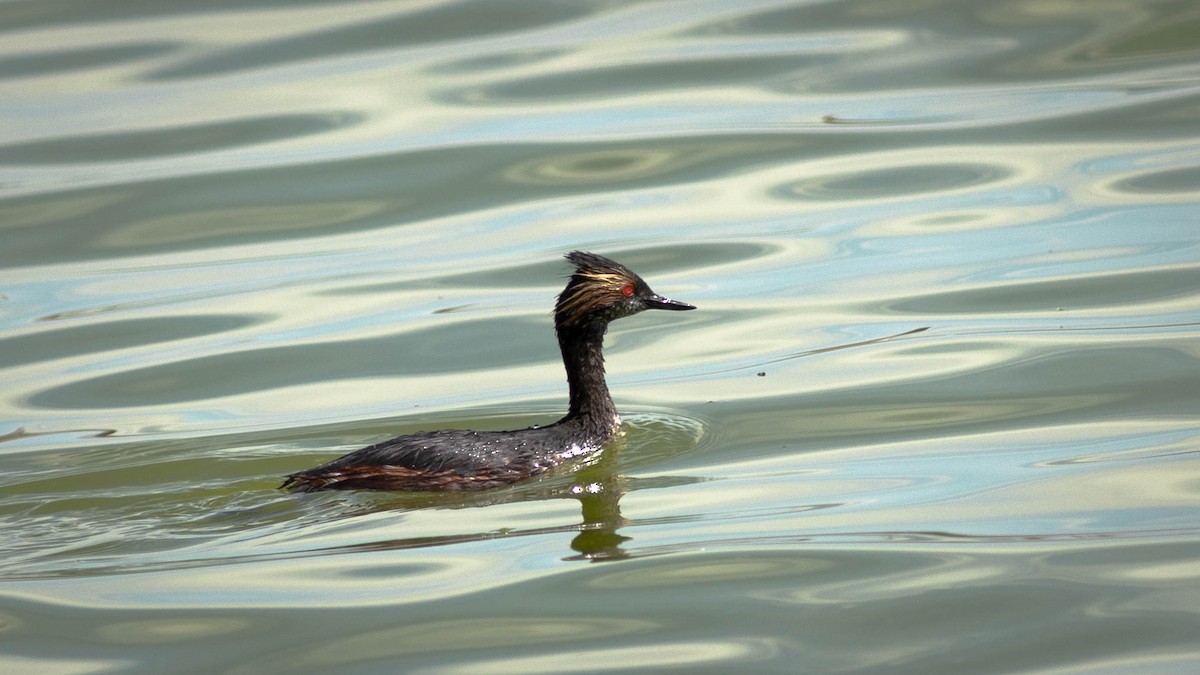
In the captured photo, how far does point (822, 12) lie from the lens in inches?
633

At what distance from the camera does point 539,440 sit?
8.20 meters

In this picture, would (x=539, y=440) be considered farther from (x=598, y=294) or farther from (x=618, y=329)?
(x=618, y=329)

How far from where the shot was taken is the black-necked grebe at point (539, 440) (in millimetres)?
7711

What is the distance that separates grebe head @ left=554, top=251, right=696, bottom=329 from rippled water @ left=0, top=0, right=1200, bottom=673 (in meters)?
0.71

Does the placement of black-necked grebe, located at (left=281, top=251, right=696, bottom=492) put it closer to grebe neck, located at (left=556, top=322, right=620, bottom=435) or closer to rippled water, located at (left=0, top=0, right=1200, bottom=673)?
grebe neck, located at (left=556, top=322, right=620, bottom=435)

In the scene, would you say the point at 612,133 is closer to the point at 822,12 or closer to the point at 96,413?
the point at 822,12

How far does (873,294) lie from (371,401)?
363 centimetres

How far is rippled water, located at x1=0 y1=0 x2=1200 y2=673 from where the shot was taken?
5.96 metres

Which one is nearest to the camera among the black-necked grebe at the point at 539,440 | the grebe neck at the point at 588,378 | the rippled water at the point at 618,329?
the rippled water at the point at 618,329

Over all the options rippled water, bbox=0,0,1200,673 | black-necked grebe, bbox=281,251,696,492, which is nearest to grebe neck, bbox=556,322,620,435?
black-necked grebe, bbox=281,251,696,492

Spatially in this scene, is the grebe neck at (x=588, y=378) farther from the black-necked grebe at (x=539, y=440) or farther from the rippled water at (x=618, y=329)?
the rippled water at (x=618, y=329)

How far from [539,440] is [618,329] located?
296 centimetres

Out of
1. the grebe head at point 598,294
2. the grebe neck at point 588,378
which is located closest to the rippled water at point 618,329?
the grebe neck at point 588,378

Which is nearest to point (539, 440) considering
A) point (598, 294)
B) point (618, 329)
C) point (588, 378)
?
point (588, 378)
